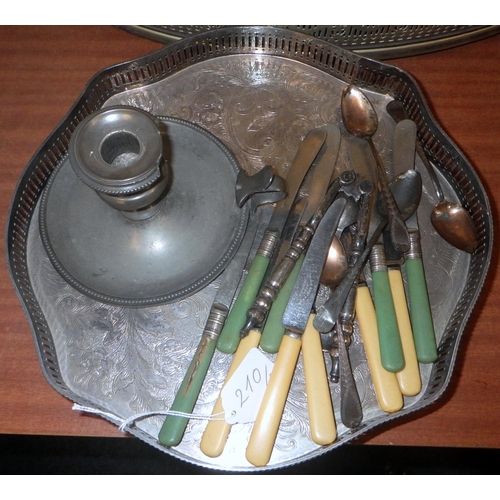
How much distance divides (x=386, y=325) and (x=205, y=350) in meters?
0.20

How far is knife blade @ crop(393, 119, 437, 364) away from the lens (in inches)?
22.6

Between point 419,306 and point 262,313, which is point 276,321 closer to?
point 262,313

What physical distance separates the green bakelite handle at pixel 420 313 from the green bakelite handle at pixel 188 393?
0.23 m

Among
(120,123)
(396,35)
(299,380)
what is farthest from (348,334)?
(396,35)

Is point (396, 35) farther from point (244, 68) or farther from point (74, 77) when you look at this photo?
point (74, 77)

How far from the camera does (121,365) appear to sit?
1.95ft

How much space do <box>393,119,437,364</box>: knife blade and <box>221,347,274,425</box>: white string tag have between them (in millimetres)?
174

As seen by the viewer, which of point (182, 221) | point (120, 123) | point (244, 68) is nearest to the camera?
point (120, 123)

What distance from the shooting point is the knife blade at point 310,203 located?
0.57 meters

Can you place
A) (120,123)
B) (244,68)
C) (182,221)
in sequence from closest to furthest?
(120,123), (182,221), (244,68)

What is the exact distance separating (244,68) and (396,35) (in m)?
0.24

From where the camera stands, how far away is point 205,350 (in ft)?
1.88

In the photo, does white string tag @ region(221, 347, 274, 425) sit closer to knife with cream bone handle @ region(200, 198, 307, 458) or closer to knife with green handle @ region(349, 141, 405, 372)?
knife with cream bone handle @ region(200, 198, 307, 458)

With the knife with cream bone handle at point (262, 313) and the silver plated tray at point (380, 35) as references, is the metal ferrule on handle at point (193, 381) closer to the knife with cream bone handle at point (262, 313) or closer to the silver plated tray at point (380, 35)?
the knife with cream bone handle at point (262, 313)
